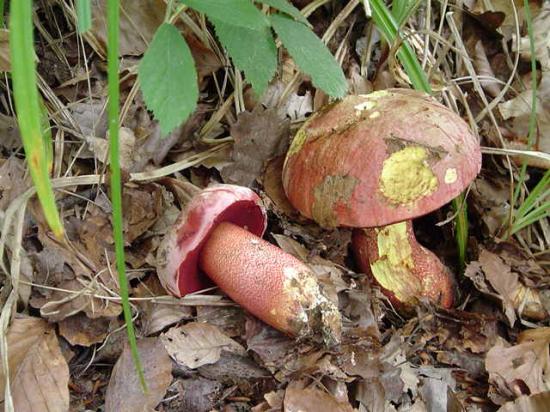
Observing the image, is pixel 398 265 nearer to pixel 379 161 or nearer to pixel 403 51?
pixel 379 161

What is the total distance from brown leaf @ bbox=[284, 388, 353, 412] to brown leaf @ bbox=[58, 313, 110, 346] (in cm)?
56

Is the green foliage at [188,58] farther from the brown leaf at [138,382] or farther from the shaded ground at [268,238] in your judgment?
the brown leaf at [138,382]

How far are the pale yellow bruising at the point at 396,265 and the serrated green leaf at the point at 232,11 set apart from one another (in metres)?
0.92

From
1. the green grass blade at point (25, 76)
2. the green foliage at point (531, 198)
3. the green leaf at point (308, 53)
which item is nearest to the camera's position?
the green grass blade at point (25, 76)

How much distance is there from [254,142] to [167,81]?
0.83 metres

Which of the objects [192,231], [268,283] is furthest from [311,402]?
[192,231]

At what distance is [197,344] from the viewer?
1688 millimetres

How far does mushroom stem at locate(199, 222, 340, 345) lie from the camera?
165 centimetres

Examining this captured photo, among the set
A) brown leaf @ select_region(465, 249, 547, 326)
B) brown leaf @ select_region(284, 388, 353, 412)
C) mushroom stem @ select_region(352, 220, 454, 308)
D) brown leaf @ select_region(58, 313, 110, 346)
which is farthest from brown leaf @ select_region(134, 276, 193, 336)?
brown leaf @ select_region(465, 249, 547, 326)

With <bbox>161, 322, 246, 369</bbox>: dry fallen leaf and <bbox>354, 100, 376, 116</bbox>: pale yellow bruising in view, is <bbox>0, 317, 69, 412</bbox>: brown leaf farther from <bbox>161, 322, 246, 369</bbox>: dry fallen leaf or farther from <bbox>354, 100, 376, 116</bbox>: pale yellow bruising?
<bbox>354, 100, 376, 116</bbox>: pale yellow bruising

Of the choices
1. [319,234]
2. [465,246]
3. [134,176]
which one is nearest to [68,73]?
[134,176]

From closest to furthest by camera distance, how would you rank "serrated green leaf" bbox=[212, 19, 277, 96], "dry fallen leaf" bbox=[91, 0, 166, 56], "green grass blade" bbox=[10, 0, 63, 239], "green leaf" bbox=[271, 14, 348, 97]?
1. "green grass blade" bbox=[10, 0, 63, 239]
2. "serrated green leaf" bbox=[212, 19, 277, 96]
3. "green leaf" bbox=[271, 14, 348, 97]
4. "dry fallen leaf" bbox=[91, 0, 166, 56]

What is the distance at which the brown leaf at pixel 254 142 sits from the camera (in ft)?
6.75

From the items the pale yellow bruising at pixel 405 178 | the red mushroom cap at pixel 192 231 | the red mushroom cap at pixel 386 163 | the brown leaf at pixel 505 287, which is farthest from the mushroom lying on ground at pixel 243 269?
the brown leaf at pixel 505 287
